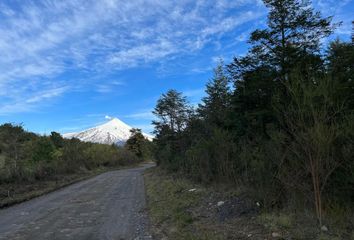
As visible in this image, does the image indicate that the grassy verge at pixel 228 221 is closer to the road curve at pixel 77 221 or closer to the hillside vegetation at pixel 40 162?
the road curve at pixel 77 221

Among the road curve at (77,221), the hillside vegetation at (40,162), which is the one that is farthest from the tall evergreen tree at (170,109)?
the road curve at (77,221)

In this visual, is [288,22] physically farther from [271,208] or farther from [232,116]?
[271,208]

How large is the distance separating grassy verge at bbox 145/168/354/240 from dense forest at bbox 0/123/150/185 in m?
15.3

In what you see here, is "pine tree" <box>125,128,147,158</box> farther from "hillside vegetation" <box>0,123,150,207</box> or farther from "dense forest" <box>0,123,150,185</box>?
"hillside vegetation" <box>0,123,150,207</box>

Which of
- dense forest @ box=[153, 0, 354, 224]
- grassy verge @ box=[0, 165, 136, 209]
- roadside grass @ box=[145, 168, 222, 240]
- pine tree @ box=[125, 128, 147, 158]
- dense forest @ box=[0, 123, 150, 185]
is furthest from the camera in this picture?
pine tree @ box=[125, 128, 147, 158]

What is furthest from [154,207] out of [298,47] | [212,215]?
[298,47]

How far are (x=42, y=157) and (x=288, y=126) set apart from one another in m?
41.6

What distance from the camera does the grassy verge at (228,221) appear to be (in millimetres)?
7052

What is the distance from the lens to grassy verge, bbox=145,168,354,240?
705cm

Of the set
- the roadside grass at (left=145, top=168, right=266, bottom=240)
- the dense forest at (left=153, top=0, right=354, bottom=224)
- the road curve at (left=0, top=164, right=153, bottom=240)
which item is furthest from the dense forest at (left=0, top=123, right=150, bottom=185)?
the roadside grass at (left=145, top=168, right=266, bottom=240)

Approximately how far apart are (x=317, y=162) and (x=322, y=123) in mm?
766

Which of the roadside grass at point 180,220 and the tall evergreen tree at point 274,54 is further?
the tall evergreen tree at point 274,54

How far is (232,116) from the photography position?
71.7 ft

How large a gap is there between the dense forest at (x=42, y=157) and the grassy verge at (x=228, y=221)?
50.1 feet
